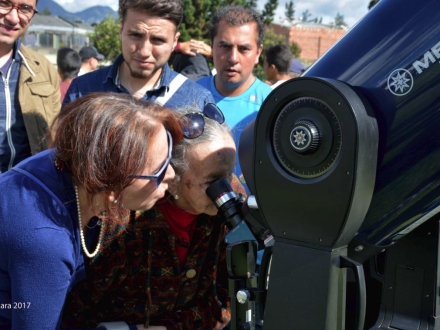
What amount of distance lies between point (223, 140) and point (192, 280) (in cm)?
50

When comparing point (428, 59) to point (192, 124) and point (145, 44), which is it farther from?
point (145, 44)

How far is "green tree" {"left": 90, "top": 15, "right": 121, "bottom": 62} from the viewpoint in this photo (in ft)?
147

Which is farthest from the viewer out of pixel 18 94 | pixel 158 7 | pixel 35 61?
pixel 35 61

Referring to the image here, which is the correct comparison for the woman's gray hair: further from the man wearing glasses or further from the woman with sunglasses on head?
the man wearing glasses

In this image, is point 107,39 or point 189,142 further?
point 107,39

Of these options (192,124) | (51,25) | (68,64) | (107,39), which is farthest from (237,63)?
(51,25)

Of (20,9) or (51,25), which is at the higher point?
(51,25)

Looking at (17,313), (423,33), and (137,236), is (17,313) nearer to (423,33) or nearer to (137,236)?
(137,236)

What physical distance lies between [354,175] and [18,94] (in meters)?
2.07

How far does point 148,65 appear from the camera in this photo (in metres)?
2.67

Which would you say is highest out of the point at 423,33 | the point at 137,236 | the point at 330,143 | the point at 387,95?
the point at 423,33

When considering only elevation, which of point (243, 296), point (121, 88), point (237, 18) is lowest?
point (243, 296)

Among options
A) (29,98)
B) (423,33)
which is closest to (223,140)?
(423,33)

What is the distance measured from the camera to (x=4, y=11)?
106 inches
